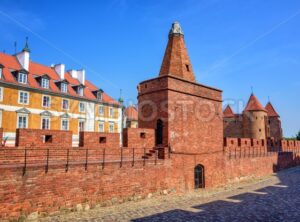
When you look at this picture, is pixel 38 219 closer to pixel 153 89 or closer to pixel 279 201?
pixel 153 89

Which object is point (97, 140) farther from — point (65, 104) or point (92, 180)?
point (65, 104)

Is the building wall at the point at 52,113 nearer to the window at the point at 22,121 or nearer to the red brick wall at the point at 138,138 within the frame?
the window at the point at 22,121

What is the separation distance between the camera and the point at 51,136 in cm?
980

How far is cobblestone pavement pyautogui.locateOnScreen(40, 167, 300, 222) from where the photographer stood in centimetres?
823

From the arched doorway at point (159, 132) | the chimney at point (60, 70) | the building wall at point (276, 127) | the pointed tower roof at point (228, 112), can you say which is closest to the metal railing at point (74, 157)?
the arched doorway at point (159, 132)

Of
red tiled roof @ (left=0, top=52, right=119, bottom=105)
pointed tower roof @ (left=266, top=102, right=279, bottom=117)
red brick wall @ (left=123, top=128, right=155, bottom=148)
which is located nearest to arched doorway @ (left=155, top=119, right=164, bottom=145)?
red brick wall @ (left=123, top=128, right=155, bottom=148)

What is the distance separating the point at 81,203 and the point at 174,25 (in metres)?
11.5

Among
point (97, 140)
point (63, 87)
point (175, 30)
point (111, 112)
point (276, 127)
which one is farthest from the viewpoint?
point (276, 127)

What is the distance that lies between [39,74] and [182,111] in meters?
17.8

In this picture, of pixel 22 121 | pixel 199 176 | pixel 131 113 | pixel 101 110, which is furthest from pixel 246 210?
pixel 131 113

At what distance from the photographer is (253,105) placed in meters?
35.8

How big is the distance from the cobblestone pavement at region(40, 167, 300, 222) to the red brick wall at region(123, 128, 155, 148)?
244 centimetres

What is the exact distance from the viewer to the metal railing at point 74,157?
860 centimetres

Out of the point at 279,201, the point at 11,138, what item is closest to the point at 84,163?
the point at 279,201
